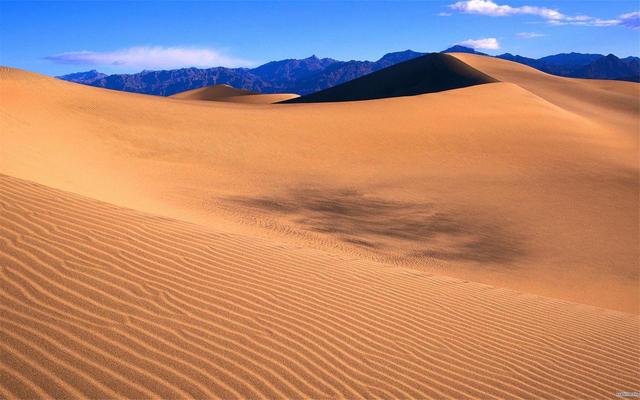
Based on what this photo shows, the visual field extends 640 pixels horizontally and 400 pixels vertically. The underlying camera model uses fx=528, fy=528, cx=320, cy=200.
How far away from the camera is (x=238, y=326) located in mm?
4289

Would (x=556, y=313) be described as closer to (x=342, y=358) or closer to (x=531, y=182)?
(x=342, y=358)

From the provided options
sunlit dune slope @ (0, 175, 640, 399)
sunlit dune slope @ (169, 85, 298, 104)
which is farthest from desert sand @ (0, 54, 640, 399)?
sunlit dune slope @ (169, 85, 298, 104)

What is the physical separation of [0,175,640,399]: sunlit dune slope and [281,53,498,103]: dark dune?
42.8 m

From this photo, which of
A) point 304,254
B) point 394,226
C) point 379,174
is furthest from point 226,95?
point 304,254

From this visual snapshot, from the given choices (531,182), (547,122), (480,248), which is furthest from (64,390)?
(547,122)

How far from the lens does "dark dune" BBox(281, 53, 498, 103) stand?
160 feet

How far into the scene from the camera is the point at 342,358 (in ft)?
13.7

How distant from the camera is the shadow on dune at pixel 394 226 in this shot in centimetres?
984

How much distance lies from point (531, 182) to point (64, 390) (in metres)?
14.0

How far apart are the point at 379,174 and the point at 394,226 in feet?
15.3

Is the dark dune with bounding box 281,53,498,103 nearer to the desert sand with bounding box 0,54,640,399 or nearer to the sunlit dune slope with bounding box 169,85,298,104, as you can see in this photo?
the sunlit dune slope with bounding box 169,85,298,104

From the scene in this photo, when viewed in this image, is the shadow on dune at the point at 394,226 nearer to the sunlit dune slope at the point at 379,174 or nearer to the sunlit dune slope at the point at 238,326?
the sunlit dune slope at the point at 379,174

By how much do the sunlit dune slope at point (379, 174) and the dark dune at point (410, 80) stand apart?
25230 mm

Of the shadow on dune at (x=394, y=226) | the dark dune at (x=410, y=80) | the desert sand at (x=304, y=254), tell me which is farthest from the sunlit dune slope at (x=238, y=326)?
the dark dune at (x=410, y=80)
